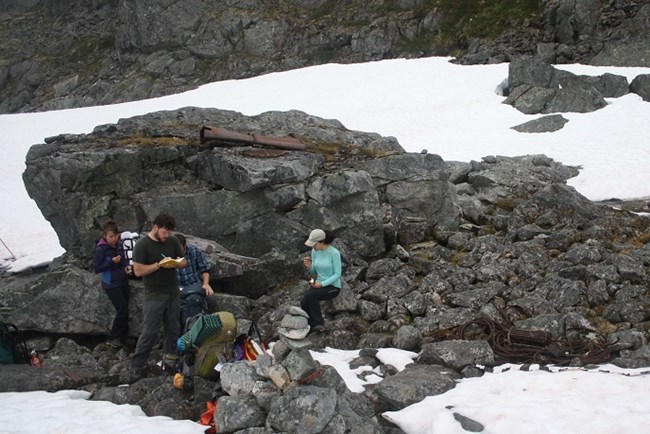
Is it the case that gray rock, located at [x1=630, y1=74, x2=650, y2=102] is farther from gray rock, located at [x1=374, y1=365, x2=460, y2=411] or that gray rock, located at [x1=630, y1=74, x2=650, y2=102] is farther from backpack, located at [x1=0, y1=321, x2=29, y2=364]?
backpack, located at [x1=0, y1=321, x2=29, y2=364]

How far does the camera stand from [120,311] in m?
10.2

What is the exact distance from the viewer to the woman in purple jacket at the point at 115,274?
9.89m

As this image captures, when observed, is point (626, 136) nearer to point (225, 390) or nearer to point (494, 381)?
point (494, 381)

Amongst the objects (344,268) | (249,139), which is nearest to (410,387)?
(344,268)

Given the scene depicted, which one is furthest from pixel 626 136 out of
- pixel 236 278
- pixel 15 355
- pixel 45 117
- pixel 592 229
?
pixel 45 117

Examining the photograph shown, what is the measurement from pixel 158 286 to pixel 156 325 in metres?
0.62

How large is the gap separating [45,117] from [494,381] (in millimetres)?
38151

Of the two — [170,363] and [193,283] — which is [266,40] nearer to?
[193,283]

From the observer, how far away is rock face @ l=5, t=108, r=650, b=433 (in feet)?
24.1

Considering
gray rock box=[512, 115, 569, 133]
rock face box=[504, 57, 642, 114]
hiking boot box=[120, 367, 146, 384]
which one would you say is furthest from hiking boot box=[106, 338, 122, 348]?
rock face box=[504, 57, 642, 114]

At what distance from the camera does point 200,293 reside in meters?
9.73

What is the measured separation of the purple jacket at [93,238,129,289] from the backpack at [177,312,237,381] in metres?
2.85

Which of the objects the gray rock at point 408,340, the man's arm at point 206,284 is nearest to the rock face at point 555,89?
the gray rock at point 408,340

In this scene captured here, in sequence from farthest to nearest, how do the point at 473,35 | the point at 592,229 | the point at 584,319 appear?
1. the point at 473,35
2. the point at 592,229
3. the point at 584,319
